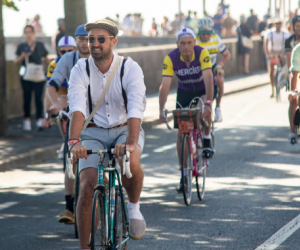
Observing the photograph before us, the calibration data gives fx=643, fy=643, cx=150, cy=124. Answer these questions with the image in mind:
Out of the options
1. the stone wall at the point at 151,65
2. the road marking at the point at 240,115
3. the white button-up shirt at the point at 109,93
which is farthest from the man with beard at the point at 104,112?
the stone wall at the point at 151,65

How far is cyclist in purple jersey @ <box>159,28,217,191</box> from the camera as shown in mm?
7551

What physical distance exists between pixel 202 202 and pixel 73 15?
670cm

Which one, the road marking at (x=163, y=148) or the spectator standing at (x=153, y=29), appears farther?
the spectator standing at (x=153, y=29)

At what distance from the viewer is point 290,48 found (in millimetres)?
11680

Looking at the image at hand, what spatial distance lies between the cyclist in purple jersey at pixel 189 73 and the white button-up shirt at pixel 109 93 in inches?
102

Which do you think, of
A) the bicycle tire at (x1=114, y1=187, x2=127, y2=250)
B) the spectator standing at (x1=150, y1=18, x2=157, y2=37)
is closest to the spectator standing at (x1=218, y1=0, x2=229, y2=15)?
the spectator standing at (x1=150, y1=18, x2=157, y2=37)

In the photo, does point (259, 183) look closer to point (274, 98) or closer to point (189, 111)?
point (189, 111)

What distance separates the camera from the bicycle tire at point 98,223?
14.2 ft

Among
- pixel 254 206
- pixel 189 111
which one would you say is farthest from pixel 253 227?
pixel 189 111

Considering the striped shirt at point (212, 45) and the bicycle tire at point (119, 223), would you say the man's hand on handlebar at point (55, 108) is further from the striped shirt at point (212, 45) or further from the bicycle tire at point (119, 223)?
the striped shirt at point (212, 45)

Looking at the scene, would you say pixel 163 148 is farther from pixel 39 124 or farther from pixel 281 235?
pixel 281 235

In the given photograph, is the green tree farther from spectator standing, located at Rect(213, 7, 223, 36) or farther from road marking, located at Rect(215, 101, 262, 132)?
spectator standing, located at Rect(213, 7, 223, 36)

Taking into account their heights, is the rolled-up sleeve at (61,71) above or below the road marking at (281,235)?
above

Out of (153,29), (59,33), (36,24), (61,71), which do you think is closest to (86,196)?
(61,71)
